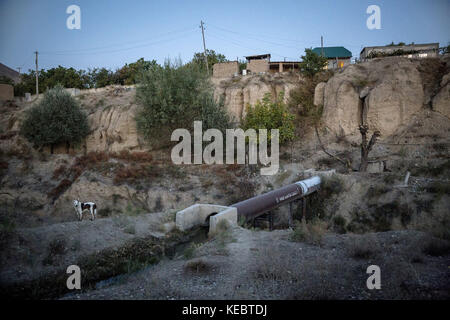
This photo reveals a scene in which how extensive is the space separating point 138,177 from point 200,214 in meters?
11.7

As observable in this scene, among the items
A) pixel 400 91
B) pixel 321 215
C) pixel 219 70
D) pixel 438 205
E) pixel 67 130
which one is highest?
pixel 219 70

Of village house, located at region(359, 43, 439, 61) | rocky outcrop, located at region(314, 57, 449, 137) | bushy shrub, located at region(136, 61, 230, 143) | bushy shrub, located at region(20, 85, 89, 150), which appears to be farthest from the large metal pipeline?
village house, located at region(359, 43, 439, 61)

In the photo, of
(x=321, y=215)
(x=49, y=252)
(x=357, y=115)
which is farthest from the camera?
(x=357, y=115)

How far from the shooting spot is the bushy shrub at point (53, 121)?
85.5ft

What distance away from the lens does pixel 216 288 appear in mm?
5289

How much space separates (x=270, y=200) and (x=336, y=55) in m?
34.9

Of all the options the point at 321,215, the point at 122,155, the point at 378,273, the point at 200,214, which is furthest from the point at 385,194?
the point at 122,155

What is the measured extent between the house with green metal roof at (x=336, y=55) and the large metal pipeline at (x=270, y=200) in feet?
93.9

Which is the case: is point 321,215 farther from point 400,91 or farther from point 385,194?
point 400,91

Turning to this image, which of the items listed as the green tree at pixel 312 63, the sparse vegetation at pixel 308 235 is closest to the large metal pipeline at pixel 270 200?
the sparse vegetation at pixel 308 235

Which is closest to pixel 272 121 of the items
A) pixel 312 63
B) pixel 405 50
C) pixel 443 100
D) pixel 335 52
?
pixel 312 63

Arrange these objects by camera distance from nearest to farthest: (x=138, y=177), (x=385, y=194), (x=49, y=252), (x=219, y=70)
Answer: (x=49, y=252)
(x=385, y=194)
(x=138, y=177)
(x=219, y=70)

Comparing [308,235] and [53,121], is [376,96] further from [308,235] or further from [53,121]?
[53,121]

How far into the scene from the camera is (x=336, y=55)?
132ft
